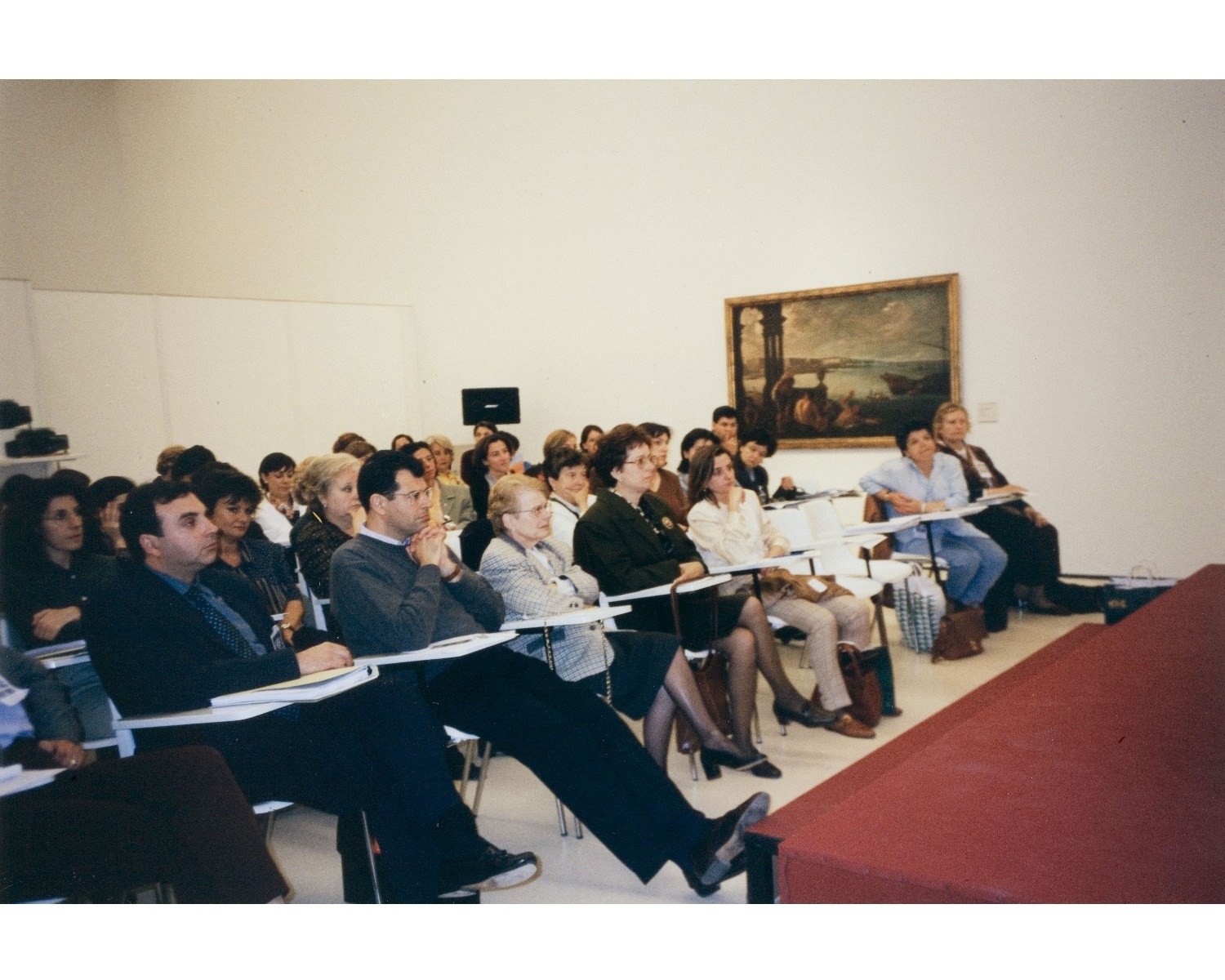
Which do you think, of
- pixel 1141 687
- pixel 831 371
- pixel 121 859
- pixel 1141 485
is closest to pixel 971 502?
pixel 1141 485

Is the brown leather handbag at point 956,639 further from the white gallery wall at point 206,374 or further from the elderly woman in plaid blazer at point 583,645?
the white gallery wall at point 206,374

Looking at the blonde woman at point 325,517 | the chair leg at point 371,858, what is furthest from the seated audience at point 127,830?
the blonde woman at point 325,517

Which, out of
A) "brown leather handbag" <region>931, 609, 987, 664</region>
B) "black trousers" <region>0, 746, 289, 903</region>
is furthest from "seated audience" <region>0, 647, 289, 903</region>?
"brown leather handbag" <region>931, 609, 987, 664</region>

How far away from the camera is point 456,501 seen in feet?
23.4

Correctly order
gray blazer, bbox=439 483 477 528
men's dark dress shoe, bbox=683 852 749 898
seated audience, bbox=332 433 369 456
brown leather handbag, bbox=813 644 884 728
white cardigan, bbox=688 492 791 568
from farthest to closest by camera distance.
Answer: gray blazer, bbox=439 483 477 528 < seated audience, bbox=332 433 369 456 < white cardigan, bbox=688 492 791 568 < brown leather handbag, bbox=813 644 884 728 < men's dark dress shoe, bbox=683 852 749 898

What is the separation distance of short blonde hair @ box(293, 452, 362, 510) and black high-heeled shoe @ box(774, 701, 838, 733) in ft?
6.49

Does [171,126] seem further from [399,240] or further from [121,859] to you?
[121,859]

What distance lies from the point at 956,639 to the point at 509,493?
2949 millimetres

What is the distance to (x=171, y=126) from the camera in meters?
9.89

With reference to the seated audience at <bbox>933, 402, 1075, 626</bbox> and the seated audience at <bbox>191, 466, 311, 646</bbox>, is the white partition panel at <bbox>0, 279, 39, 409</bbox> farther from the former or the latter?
the seated audience at <bbox>933, 402, 1075, 626</bbox>

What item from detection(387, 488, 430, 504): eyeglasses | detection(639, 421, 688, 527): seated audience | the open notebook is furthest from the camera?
detection(639, 421, 688, 527): seated audience

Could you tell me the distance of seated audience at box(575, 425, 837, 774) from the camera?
387cm

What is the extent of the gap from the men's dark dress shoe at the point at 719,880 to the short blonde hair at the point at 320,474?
6.32 feet

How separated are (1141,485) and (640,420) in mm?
4085
